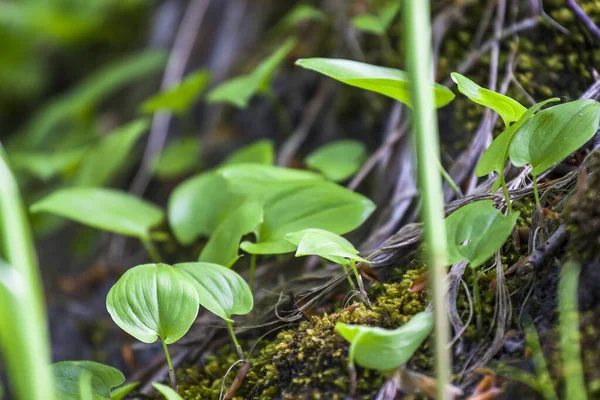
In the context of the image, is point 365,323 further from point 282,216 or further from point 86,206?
point 86,206

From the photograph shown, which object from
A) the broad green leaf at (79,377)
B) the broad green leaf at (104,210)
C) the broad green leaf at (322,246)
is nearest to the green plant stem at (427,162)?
the broad green leaf at (322,246)

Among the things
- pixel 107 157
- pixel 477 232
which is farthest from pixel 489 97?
pixel 107 157

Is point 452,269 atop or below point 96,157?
below

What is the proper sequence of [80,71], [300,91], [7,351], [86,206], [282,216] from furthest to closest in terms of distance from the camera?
[80,71] < [300,91] < [86,206] < [282,216] < [7,351]

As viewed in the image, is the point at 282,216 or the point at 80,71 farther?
the point at 80,71

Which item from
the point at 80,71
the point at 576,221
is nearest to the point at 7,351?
the point at 576,221

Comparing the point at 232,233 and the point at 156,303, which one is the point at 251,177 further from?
the point at 156,303

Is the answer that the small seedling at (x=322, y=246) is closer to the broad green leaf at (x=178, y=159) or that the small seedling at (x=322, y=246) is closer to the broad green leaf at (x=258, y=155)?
the broad green leaf at (x=258, y=155)
